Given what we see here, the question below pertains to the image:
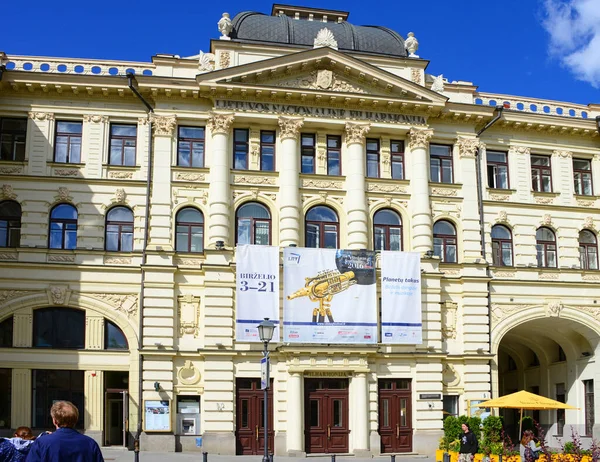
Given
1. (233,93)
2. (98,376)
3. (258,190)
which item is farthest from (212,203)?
(98,376)

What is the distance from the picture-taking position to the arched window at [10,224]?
37.7 meters

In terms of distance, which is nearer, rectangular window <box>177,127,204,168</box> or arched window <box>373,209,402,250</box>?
rectangular window <box>177,127,204,168</box>

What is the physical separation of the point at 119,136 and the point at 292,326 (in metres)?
11.4

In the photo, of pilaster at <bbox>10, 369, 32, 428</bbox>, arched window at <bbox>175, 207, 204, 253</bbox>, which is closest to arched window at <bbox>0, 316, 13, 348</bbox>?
pilaster at <bbox>10, 369, 32, 428</bbox>

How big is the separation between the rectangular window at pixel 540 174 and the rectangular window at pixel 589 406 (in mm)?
9557

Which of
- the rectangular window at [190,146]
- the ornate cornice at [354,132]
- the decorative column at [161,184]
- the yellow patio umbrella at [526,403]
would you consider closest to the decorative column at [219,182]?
the rectangular window at [190,146]

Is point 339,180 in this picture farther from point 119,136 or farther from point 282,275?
point 119,136

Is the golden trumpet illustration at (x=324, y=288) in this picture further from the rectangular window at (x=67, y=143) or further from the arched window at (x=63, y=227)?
the rectangular window at (x=67, y=143)

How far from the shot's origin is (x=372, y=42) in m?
42.4

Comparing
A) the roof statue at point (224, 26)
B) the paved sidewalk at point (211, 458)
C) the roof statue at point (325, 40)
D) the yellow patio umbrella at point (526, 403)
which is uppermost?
the roof statue at point (224, 26)

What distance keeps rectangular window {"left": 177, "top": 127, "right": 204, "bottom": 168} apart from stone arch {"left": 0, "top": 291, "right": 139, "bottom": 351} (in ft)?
21.3

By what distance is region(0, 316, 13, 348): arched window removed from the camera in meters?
36.8

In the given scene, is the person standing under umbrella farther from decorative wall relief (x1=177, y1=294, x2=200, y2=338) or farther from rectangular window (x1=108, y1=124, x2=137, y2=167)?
rectangular window (x1=108, y1=124, x2=137, y2=167)

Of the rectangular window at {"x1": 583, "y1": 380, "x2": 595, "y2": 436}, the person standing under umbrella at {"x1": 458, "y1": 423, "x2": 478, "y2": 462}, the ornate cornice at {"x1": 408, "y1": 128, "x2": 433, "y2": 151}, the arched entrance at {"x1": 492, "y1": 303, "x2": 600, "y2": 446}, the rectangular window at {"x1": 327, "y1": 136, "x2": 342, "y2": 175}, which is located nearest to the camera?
the person standing under umbrella at {"x1": 458, "y1": 423, "x2": 478, "y2": 462}
